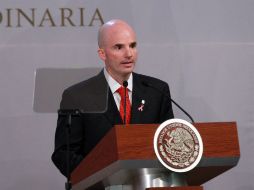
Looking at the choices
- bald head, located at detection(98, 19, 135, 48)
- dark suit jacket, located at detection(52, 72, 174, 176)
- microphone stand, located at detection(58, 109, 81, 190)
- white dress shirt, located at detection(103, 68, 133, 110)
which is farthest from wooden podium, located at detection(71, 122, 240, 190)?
bald head, located at detection(98, 19, 135, 48)

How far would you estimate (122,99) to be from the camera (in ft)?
8.92

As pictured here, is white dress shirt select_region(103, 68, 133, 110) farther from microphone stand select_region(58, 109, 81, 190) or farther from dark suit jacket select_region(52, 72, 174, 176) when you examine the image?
microphone stand select_region(58, 109, 81, 190)

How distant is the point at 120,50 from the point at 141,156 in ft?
3.28

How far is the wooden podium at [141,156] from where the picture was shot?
71.2 inches

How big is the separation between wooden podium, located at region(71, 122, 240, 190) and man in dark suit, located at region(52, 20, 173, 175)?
1.91 ft

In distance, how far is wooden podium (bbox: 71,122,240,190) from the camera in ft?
5.93

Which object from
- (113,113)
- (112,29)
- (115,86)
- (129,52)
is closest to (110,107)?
(113,113)

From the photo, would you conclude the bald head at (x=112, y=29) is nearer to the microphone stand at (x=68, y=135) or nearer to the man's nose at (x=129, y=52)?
the man's nose at (x=129, y=52)

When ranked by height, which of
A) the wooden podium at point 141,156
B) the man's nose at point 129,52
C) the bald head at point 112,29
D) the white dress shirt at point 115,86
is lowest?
the wooden podium at point 141,156

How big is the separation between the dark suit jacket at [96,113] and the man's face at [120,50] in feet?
0.37

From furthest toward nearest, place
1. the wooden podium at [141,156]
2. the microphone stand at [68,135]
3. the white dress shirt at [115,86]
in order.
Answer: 1. the white dress shirt at [115,86]
2. the microphone stand at [68,135]
3. the wooden podium at [141,156]

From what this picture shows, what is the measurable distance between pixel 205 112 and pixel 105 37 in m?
1.33

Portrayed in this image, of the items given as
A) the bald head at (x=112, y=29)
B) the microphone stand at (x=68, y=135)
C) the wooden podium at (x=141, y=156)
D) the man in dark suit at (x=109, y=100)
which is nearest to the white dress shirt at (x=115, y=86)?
the man in dark suit at (x=109, y=100)

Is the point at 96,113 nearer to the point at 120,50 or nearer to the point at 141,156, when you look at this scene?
the point at 120,50
